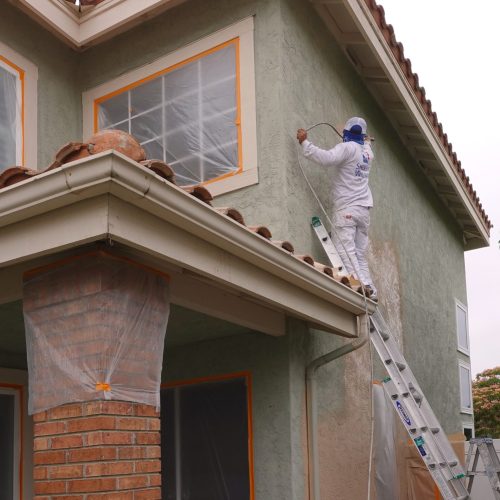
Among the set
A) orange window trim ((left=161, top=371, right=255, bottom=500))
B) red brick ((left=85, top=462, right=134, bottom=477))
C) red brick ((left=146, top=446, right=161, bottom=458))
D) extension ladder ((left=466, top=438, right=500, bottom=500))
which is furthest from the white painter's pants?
red brick ((left=85, top=462, right=134, bottom=477))

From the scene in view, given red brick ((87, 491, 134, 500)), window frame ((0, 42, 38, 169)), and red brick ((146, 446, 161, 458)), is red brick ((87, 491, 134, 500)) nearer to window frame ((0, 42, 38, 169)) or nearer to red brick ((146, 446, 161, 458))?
red brick ((146, 446, 161, 458))

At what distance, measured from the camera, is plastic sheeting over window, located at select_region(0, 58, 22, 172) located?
25.1 ft

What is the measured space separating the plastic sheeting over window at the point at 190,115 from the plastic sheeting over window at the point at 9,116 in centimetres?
99

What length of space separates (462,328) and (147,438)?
1116 centimetres

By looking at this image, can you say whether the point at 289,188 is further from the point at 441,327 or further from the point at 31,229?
the point at 441,327

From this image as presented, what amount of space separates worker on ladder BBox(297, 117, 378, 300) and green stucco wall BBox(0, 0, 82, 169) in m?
2.95

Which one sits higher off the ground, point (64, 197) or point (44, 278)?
point (64, 197)

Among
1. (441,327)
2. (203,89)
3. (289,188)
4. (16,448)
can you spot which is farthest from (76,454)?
(441,327)

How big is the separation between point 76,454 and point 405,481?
599 centimetres

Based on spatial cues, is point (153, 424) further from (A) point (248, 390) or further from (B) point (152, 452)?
(A) point (248, 390)

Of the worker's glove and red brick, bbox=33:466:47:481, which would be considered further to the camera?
the worker's glove

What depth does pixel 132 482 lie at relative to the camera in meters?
4.13

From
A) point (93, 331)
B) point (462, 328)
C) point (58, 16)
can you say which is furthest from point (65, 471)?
point (462, 328)

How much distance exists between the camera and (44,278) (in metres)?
4.49
